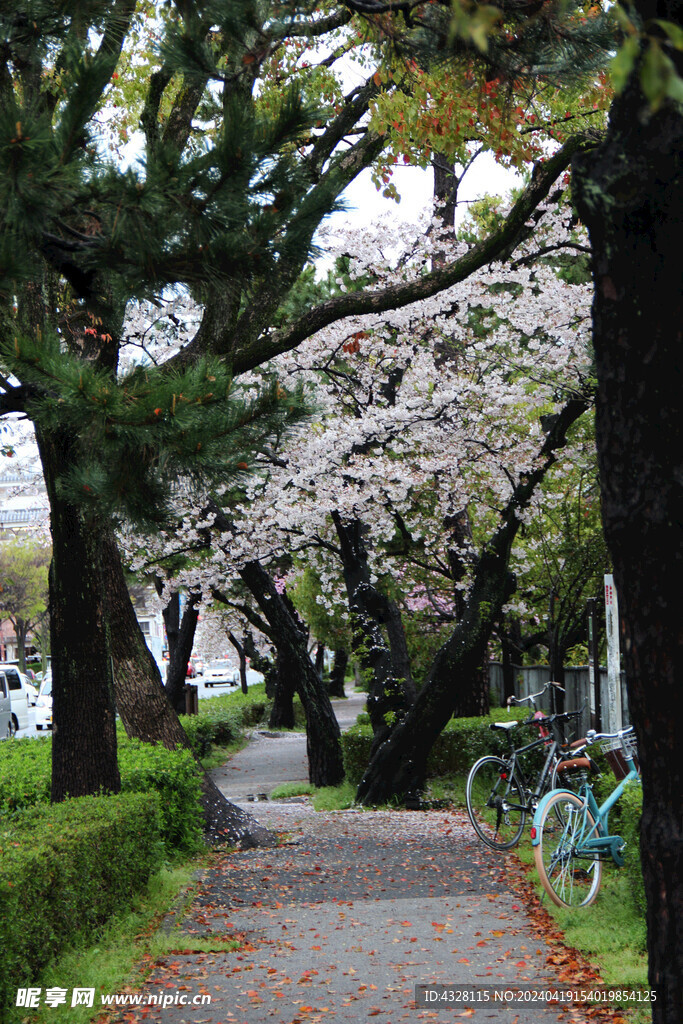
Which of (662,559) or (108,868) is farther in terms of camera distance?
(108,868)

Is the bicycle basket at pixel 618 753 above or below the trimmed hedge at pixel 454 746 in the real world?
above

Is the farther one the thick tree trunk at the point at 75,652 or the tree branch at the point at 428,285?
the thick tree trunk at the point at 75,652

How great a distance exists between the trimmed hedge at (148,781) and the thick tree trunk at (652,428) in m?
5.66

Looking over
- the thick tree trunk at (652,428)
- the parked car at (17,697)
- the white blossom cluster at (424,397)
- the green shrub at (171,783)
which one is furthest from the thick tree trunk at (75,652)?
the parked car at (17,697)

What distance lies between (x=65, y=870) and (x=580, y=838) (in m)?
3.36

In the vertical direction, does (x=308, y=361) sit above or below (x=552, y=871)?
above

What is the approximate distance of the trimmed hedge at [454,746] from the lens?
13.7 meters

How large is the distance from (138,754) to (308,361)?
20.6 ft

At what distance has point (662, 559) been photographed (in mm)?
2916

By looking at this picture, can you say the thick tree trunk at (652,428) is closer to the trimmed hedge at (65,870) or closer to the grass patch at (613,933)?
the grass patch at (613,933)

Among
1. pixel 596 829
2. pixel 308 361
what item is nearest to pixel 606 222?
pixel 596 829

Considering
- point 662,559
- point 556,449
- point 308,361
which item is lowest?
point 662,559

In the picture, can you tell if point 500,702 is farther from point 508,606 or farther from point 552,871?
point 552,871

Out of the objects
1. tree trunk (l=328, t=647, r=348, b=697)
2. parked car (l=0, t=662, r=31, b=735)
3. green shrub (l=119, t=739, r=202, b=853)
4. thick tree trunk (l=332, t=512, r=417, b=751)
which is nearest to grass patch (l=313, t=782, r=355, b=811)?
thick tree trunk (l=332, t=512, r=417, b=751)
